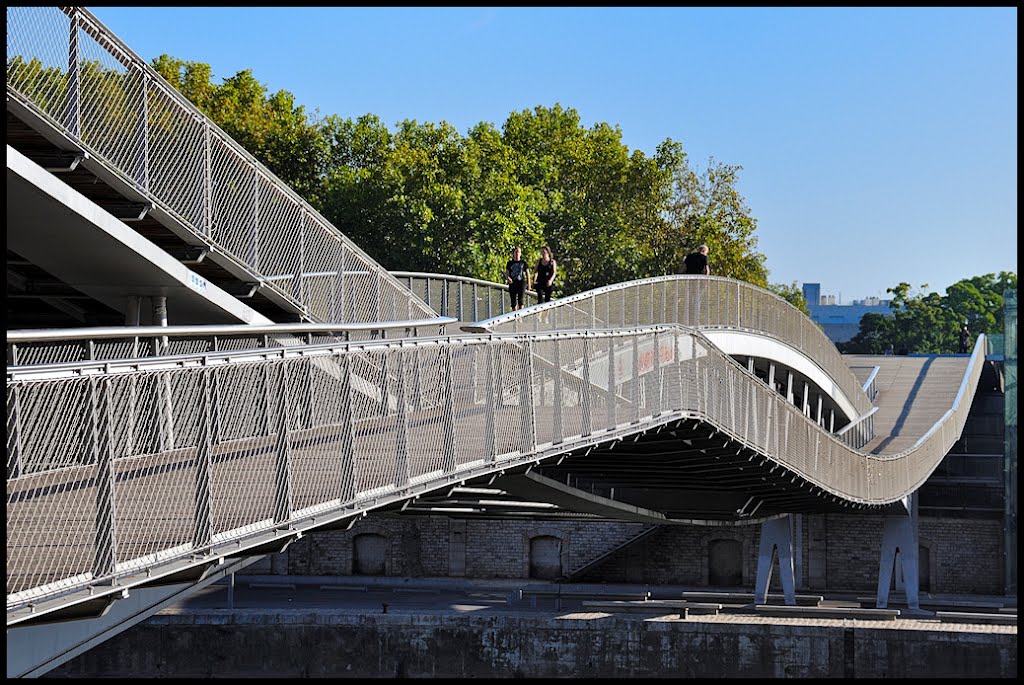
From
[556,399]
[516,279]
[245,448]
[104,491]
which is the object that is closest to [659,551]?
[516,279]

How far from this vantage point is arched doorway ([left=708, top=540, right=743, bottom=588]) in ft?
146

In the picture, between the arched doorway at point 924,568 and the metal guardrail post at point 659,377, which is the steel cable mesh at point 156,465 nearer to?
the metal guardrail post at point 659,377

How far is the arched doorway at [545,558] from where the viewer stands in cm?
4500

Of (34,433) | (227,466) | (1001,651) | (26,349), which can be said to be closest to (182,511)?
(227,466)

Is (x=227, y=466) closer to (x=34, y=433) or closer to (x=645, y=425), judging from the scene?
(x=34, y=433)

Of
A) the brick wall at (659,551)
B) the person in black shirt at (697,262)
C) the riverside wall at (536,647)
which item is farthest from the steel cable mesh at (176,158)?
the brick wall at (659,551)

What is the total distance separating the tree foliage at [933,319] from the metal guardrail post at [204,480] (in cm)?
9615

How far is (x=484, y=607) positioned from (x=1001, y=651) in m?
12.2

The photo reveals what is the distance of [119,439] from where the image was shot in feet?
30.8

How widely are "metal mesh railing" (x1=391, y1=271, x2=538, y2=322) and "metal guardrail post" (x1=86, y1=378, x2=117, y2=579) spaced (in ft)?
48.3

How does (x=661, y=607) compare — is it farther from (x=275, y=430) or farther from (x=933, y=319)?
(x=933, y=319)

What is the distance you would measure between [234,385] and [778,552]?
89.4ft

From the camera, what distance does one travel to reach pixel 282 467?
11.1 metres

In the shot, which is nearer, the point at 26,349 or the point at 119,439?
the point at 119,439
